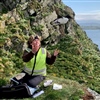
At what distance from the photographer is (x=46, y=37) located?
34.8 m

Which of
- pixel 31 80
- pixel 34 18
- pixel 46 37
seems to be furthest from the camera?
pixel 46 37

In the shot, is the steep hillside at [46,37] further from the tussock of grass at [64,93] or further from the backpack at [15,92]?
the backpack at [15,92]

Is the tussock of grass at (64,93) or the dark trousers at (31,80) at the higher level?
the dark trousers at (31,80)

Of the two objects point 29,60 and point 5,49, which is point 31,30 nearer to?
point 5,49

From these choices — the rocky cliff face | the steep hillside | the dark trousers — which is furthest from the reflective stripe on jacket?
the rocky cliff face

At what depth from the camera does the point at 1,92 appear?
10039 millimetres

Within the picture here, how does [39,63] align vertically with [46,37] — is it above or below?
above

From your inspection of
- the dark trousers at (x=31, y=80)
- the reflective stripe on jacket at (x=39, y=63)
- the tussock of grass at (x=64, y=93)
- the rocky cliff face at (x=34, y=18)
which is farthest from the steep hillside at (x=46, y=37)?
the reflective stripe on jacket at (x=39, y=63)

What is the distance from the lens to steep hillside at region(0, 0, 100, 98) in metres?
26.1

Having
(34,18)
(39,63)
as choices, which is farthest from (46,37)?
(39,63)

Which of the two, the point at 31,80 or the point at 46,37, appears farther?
the point at 46,37

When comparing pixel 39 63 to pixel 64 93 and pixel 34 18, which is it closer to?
pixel 64 93

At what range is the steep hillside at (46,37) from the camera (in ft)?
85.6

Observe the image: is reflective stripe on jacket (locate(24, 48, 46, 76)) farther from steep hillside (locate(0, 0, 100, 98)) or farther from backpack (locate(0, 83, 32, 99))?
steep hillside (locate(0, 0, 100, 98))
